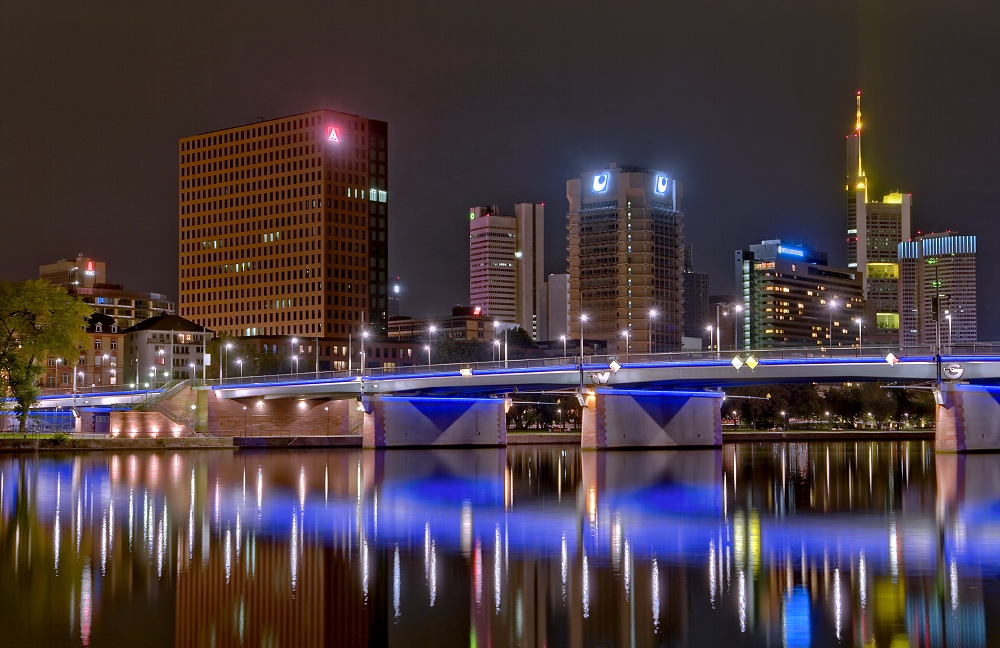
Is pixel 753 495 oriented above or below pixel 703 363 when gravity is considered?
below

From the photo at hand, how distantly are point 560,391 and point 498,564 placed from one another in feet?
266

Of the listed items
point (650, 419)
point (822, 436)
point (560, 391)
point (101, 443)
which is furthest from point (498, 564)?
point (822, 436)

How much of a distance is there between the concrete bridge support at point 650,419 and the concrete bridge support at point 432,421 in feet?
58.8

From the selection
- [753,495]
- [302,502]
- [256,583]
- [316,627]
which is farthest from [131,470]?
[316,627]

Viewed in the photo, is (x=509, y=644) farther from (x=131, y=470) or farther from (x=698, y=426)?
(x=698, y=426)

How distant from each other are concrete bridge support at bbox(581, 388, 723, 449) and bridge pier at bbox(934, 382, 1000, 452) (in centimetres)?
2471

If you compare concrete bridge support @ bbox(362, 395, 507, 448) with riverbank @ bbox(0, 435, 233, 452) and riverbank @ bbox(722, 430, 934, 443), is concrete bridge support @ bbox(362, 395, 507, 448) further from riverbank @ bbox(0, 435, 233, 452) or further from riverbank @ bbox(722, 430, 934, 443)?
riverbank @ bbox(722, 430, 934, 443)

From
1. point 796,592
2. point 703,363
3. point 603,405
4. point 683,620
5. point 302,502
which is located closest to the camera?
point 683,620

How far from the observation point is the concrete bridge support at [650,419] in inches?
4523

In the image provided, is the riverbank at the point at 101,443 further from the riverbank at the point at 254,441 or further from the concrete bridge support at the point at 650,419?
the concrete bridge support at the point at 650,419

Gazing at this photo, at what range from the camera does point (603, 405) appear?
11506 centimetres

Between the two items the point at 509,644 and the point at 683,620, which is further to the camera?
the point at 683,620

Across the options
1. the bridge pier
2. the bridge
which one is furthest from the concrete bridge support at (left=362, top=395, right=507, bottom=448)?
the bridge pier

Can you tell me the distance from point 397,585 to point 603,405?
85.0 metres
